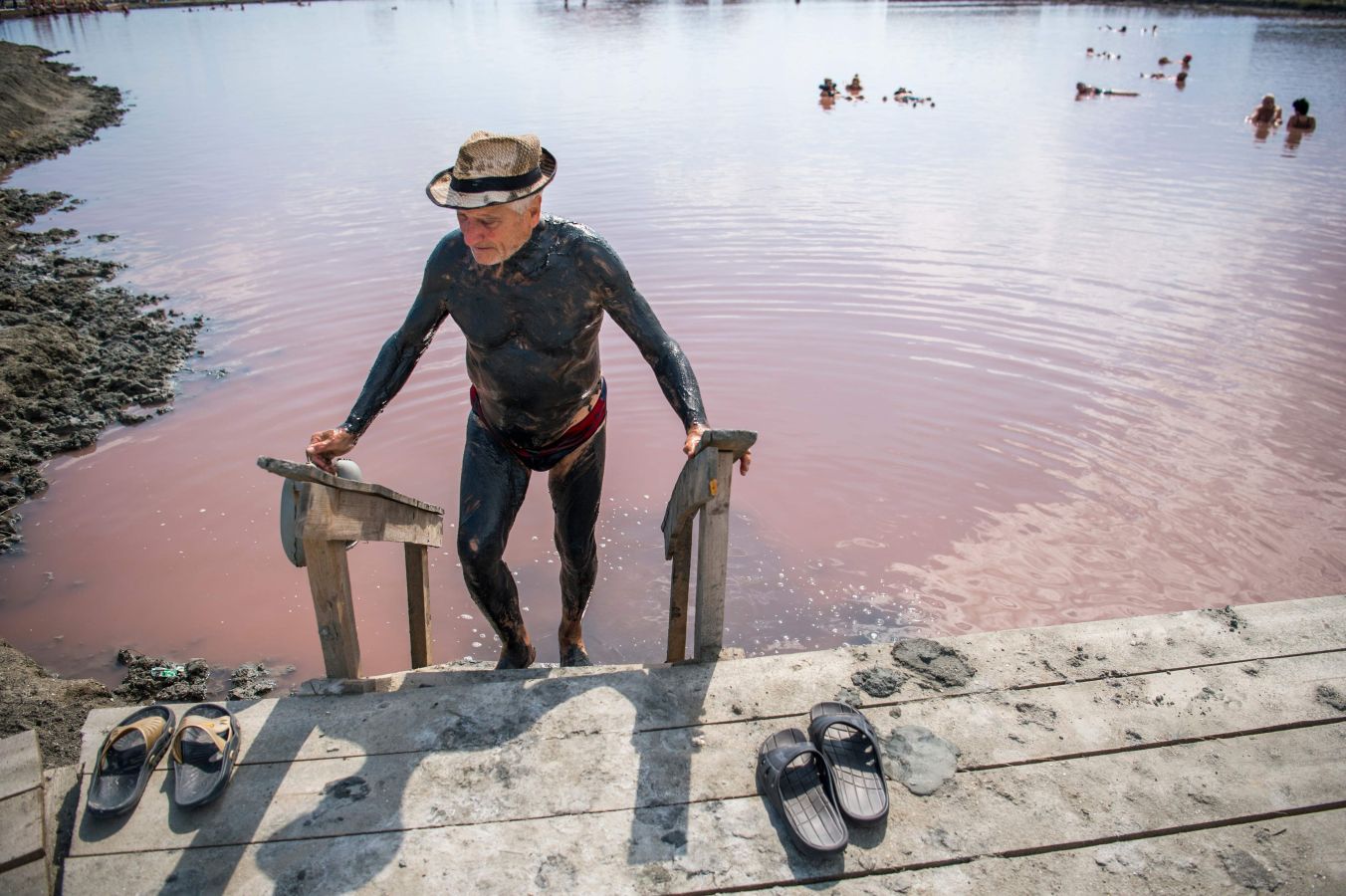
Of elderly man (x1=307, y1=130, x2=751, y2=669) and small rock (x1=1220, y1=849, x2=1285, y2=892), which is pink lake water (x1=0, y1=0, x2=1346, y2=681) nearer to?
elderly man (x1=307, y1=130, x2=751, y2=669)

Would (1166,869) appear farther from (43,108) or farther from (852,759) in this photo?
(43,108)

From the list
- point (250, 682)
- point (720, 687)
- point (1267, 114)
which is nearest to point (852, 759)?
point (720, 687)

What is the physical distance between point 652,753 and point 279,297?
355 inches

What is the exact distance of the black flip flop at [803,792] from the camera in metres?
2.49

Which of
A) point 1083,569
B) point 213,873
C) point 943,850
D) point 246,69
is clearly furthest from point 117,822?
point 246,69

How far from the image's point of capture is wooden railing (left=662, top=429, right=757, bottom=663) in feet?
9.94

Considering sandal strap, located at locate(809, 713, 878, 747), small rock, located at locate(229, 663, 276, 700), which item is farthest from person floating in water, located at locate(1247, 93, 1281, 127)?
small rock, located at locate(229, 663, 276, 700)

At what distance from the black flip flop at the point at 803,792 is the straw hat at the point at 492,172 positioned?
2056mm

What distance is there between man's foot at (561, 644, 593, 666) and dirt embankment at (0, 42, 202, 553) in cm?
410

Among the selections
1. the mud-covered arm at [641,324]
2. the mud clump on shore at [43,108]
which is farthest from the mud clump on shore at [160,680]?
the mud clump on shore at [43,108]

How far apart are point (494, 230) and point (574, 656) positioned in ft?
6.72

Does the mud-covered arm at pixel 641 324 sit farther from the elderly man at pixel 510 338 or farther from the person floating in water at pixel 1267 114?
the person floating in water at pixel 1267 114

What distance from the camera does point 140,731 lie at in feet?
9.17

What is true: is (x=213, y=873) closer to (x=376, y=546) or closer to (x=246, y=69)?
(x=376, y=546)
